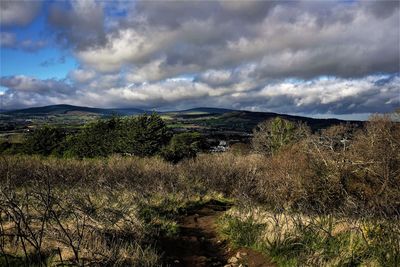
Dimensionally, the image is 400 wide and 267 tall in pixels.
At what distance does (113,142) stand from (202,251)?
45394 mm

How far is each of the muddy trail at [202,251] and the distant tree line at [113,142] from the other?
118ft

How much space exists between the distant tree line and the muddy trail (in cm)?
3604

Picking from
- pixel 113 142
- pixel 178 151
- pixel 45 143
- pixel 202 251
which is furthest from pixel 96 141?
pixel 202 251

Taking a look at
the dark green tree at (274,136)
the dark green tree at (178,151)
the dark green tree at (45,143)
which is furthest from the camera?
the dark green tree at (274,136)

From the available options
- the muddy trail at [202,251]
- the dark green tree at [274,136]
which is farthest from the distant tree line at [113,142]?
the muddy trail at [202,251]

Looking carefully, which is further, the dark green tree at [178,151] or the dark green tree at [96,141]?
the dark green tree at [96,141]

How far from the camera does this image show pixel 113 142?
54000 mm

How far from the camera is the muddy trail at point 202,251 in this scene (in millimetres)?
8781

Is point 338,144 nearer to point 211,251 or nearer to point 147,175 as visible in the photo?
point 147,175

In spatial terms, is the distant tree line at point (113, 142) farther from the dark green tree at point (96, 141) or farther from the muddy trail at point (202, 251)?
the muddy trail at point (202, 251)

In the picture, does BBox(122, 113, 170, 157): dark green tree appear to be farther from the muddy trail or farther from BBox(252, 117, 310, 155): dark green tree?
the muddy trail

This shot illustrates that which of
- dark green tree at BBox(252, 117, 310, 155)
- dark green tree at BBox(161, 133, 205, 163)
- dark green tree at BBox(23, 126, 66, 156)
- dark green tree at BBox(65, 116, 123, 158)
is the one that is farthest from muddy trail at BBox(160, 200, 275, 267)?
dark green tree at BBox(252, 117, 310, 155)

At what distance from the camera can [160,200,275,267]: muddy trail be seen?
878 centimetres

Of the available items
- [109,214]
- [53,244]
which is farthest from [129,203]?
[53,244]
